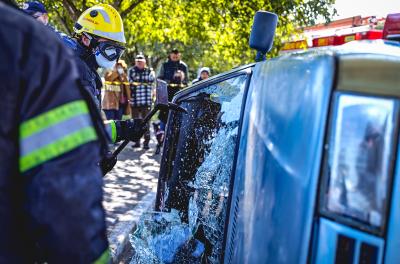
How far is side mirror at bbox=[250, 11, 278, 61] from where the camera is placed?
241 cm

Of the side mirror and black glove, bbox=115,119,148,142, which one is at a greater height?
the side mirror

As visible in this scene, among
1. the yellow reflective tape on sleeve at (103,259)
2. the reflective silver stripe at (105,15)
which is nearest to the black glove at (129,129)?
the reflective silver stripe at (105,15)

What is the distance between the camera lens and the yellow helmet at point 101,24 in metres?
3.28

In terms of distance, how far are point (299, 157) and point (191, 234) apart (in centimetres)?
110

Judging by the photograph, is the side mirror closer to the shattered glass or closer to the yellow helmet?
the shattered glass

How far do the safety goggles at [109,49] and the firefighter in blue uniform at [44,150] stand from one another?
7.43ft

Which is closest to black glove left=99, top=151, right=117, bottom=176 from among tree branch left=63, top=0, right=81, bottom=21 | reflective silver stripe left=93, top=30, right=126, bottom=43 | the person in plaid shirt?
reflective silver stripe left=93, top=30, right=126, bottom=43

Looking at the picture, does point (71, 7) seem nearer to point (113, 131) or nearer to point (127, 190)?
point (127, 190)

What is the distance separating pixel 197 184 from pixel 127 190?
10.7ft

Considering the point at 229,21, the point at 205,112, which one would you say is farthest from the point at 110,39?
the point at 229,21

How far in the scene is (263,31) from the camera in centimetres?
243

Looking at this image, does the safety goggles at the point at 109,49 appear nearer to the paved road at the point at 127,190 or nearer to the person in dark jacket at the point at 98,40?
the person in dark jacket at the point at 98,40

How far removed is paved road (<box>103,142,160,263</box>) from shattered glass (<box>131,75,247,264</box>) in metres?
1.09

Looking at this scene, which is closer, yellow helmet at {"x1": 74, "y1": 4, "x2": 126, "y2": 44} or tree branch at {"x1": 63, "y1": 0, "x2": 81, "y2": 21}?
yellow helmet at {"x1": 74, "y1": 4, "x2": 126, "y2": 44}
